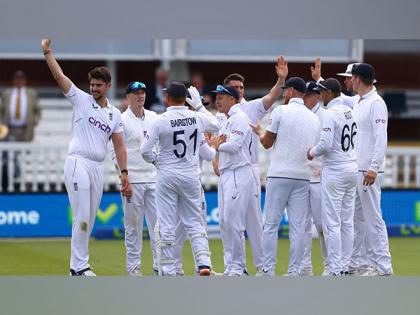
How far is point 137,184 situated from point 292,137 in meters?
1.66

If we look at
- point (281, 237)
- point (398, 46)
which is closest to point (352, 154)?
point (281, 237)

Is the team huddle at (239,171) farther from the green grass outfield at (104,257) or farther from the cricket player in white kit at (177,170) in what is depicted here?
the green grass outfield at (104,257)

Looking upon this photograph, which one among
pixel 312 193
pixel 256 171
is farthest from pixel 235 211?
pixel 312 193

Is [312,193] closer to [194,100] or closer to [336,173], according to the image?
[336,173]

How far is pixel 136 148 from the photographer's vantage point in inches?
476

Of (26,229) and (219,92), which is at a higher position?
(219,92)

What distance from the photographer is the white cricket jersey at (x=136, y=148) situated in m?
12.0

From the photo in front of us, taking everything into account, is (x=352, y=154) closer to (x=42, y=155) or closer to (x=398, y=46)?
(x=42, y=155)

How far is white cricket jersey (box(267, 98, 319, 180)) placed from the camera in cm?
1140

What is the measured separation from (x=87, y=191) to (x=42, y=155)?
24.8ft

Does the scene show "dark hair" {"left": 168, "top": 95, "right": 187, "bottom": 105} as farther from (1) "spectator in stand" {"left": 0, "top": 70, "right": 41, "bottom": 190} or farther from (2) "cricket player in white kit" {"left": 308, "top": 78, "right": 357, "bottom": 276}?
(1) "spectator in stand" {"left": 0, "top": 70, "right": 41, "bottom": 190}

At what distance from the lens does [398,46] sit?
25609 mm

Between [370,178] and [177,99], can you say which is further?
[370,178]

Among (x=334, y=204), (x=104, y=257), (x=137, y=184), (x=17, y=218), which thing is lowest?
(x=104, y=257)
